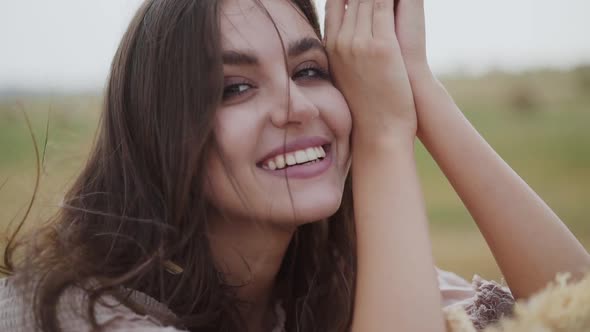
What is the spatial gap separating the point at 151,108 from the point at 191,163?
0.22 meters

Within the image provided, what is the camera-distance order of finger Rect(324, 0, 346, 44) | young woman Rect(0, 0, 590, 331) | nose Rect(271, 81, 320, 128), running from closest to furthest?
1. young woman Rect(0, 0, 590, 331)
2. nose Rect(271, 81, 320, 128)
3. finger Rect(324, 0, 346, 44)

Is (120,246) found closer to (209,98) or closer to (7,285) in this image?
(7,285)

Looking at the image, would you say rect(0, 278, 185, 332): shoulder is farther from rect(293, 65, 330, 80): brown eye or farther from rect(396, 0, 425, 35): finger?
rect(396, 0, 425, 35): finger

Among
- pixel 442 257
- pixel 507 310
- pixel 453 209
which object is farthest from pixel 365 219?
pixel 453 209

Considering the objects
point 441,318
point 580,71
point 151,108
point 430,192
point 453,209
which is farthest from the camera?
point 580,71

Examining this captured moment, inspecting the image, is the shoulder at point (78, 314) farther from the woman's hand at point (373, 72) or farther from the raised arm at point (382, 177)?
the woman's hand at point (373, 72)

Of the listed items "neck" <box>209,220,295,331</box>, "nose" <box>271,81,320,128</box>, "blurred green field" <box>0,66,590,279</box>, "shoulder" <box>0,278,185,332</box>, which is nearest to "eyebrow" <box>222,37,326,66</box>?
"nose" <box>271,81,320,128</box>

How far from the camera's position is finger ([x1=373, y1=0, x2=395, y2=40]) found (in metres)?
2.06

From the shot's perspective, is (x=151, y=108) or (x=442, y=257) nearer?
(x=151, y=108)

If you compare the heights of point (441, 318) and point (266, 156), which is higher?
point (266, 156)

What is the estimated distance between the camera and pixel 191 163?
187cm

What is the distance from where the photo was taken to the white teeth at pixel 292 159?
194cm

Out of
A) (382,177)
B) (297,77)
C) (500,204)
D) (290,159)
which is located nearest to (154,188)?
(290,159)

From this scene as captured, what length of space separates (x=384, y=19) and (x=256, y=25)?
40 centimetres
